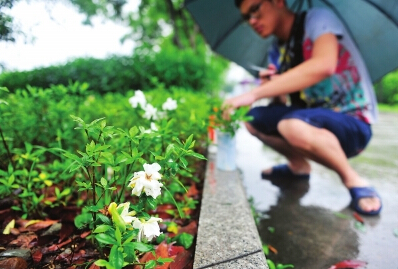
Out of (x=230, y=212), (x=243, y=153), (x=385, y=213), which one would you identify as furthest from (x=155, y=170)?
(x=243, y=153)

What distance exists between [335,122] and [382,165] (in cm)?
188

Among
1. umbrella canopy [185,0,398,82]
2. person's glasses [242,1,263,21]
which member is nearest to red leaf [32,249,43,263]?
person's glasses [242,1,263,21]

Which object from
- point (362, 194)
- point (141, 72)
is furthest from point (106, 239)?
point (141, 72)

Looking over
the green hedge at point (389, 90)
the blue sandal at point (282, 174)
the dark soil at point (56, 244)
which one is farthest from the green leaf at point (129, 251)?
the green hedge at point (389, 90)

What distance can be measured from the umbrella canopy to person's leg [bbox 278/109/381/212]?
1.04m

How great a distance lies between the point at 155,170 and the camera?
84 centimetres

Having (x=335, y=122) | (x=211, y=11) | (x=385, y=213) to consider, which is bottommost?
(x=385, y=213)

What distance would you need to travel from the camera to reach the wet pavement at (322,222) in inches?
60.1

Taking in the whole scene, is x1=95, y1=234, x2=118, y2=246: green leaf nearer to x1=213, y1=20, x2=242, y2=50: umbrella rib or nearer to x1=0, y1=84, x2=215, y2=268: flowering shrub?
x1=0, y1=84, x2=215, y2=268: flowering shrub

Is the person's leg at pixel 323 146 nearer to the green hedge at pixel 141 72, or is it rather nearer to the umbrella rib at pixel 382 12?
the umbrella rib at pixel 382 12

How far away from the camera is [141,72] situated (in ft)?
17.9

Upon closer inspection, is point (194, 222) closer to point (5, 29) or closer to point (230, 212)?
point (230, 212)

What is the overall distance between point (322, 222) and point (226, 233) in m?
1.08

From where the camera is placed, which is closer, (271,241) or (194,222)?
(194,222)
